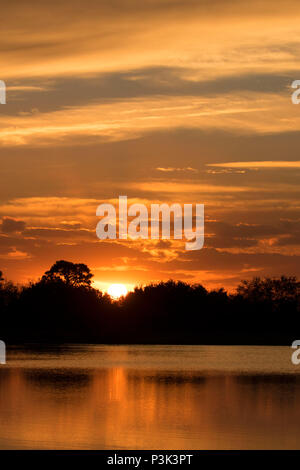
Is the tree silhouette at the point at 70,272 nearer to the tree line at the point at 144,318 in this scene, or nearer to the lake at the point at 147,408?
the tree line at the point at 144,318

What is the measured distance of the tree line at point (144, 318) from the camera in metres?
116

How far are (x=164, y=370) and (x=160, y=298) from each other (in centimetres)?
7530

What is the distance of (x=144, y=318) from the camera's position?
122 meters

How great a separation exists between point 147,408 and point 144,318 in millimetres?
91624

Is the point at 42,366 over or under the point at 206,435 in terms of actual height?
over

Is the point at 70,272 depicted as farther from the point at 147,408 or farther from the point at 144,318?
the point at 147,408

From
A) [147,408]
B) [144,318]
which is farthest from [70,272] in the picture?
[147,408]

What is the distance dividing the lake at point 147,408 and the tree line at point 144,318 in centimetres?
6392

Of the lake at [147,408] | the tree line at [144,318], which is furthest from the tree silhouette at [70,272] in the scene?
the lake at [147,408]

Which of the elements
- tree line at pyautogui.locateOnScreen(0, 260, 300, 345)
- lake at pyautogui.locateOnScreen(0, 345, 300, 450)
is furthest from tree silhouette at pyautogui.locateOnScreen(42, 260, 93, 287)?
lake at pyautogui.locateOnScreen(0, 345, 300, 450)

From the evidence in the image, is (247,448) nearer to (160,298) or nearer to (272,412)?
(272,412)

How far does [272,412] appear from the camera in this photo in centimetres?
2977
